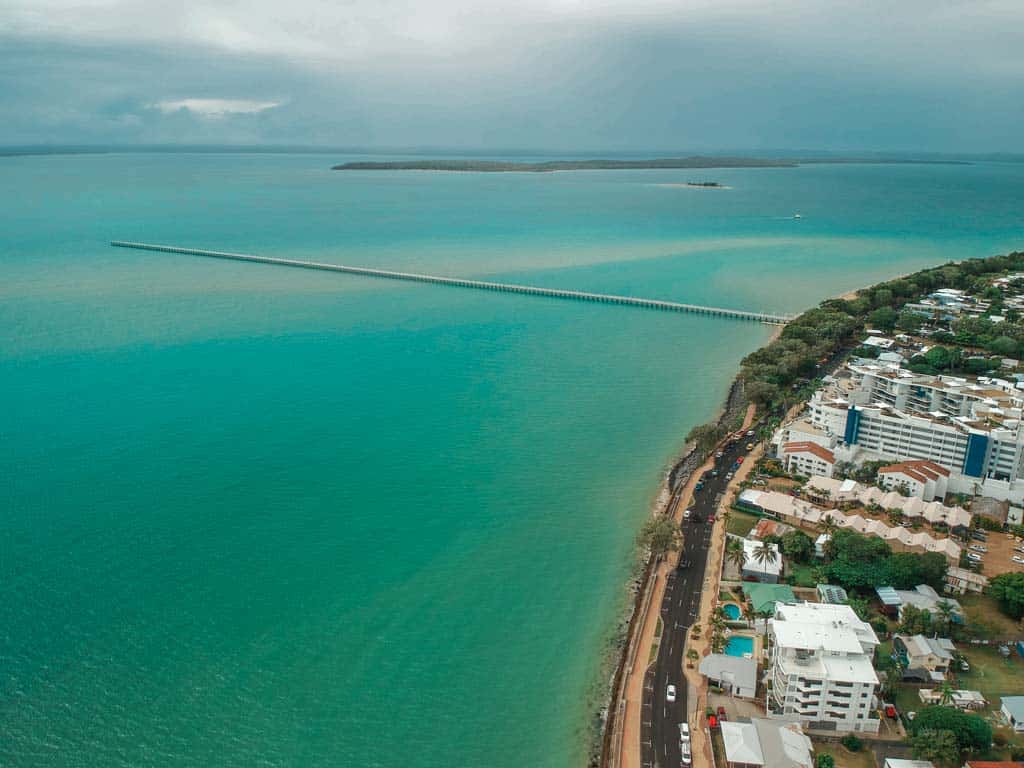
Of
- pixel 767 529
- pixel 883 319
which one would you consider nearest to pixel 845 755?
pixel 767 529

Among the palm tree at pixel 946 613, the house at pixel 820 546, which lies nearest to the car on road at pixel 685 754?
the palm tree at pixel 946 613

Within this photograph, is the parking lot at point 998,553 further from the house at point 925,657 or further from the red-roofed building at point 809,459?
the red-roofed building at point 809,459

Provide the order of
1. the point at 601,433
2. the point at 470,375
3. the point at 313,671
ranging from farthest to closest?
the point at 470,375 → the point at 601,433 → the point at 313,671

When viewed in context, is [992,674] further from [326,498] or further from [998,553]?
[326,498]

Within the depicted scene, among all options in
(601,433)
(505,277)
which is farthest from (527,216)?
(601,433)

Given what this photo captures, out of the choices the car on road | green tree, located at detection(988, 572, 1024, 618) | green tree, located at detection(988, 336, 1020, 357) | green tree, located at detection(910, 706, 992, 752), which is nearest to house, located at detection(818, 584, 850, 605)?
green tree, located at detection(988, 572, 1024, 618)

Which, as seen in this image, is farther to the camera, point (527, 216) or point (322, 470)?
point (527, 216)

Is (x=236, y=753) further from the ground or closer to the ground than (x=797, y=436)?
closer to the ground

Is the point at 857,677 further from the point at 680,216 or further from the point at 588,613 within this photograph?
the point at 680,216
